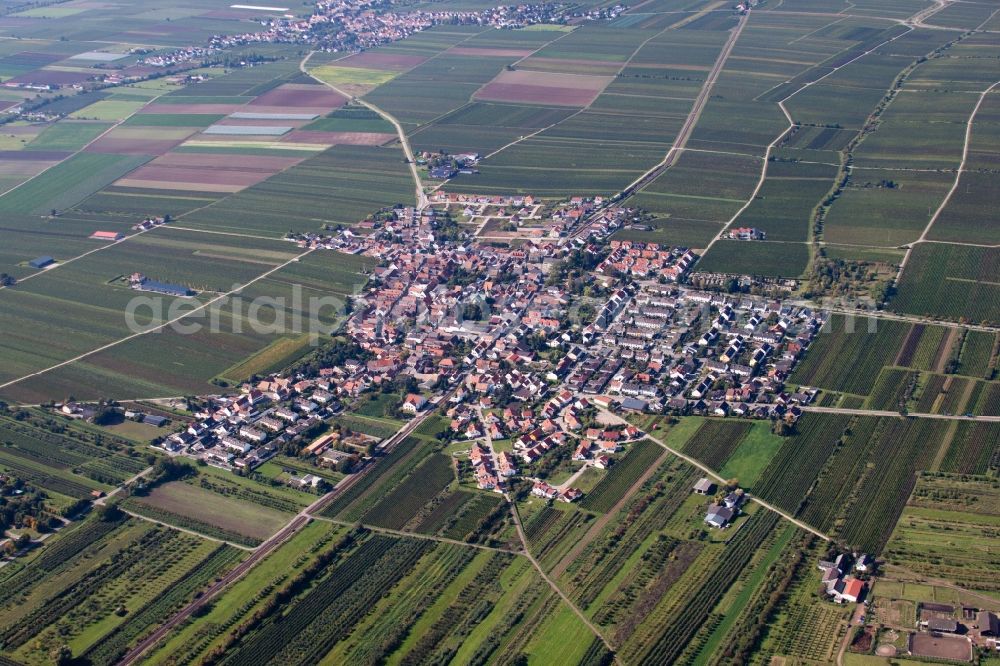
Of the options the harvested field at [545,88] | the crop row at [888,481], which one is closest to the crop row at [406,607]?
the crop row at [888,481]

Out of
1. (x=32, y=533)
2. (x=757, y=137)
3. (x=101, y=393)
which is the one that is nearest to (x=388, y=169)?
(x=757, y=137)

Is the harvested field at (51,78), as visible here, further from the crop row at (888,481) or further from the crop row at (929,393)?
the crop row at (888,481)

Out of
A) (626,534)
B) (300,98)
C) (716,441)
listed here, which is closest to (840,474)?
(716,441)

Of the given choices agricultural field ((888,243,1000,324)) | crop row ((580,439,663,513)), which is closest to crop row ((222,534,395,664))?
crop row ((580,439,663,513))

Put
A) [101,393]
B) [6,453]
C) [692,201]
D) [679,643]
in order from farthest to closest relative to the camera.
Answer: [692,201], [101,393], [6,453], [679,643]

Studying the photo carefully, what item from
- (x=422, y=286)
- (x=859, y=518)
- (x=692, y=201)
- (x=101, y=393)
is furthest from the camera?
(x=692, y=201)

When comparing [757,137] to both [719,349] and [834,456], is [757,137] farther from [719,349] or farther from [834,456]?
[834,456]
